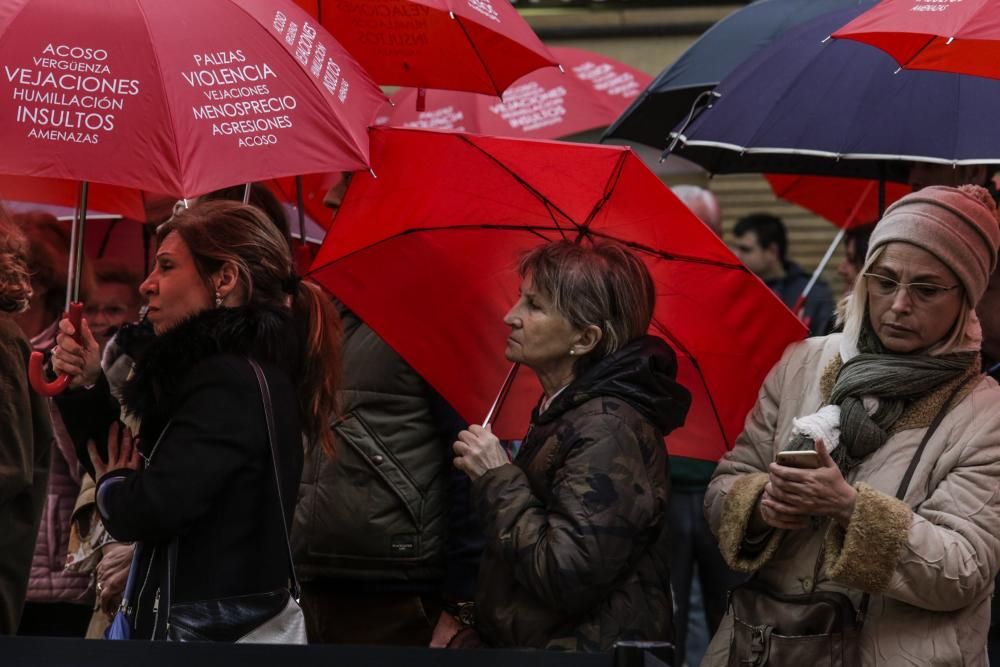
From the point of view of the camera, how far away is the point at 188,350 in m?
4.50

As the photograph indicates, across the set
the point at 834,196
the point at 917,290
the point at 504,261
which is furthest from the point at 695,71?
the point at 917,290

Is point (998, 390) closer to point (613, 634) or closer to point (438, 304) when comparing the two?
point (613, 634)

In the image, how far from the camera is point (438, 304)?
532cm

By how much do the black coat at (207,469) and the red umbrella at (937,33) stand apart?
1.80 meters

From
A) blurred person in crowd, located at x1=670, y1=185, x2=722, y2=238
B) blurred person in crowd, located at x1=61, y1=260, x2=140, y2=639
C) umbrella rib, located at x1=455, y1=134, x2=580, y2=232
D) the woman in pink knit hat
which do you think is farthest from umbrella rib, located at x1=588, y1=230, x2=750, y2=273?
blurred person in crowd, located at x1=670, y1=185, x2=722, y2=238

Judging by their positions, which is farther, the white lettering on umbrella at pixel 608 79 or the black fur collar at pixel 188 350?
the white lettering on umbrella at pixel 608 79

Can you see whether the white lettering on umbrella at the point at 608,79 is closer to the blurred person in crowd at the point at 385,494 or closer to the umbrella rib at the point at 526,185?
the blurred person in crowd at the point at 385,494

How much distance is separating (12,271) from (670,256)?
1.84m

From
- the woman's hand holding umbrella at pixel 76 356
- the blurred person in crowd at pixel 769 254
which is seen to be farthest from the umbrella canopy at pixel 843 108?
the blurred person in crowd at pixel 769 254

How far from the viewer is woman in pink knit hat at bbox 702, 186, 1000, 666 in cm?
431

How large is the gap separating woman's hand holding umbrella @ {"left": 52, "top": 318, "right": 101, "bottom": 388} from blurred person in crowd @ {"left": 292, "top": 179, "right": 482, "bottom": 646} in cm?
78

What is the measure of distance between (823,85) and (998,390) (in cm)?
140

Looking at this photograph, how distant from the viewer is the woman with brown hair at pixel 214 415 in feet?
14.3

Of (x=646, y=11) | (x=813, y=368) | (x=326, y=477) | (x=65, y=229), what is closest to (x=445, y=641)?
(x=326, y=477)
